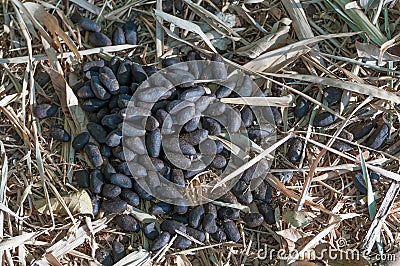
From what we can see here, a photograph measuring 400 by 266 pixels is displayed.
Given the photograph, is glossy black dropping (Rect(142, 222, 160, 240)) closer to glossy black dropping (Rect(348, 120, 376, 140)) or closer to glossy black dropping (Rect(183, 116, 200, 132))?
glossy black dropping (Rect(183, 116, 200, 132))

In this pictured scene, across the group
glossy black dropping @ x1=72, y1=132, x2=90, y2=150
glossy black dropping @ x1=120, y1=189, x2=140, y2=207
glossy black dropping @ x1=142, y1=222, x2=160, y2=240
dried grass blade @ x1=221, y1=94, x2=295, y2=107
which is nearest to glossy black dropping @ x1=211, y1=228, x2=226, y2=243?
glossy black dropping @ x1=142, y1=222, x2=160, y2=240

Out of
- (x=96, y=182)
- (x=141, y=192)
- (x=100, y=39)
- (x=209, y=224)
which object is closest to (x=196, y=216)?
(x=209, y=224)

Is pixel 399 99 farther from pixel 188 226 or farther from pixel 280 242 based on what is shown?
pixel 188 226

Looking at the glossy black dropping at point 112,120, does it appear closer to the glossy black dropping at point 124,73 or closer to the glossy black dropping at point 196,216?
the glossy black dropping at point 124,73

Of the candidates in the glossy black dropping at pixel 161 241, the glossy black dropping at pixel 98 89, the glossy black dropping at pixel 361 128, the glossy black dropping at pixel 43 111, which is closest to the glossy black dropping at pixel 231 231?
the glossy black dropping at pixel 161 241

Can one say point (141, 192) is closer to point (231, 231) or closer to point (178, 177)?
point (178, 177)

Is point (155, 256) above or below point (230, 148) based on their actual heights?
below

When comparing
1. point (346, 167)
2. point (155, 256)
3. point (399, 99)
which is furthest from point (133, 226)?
point (399, 99)
